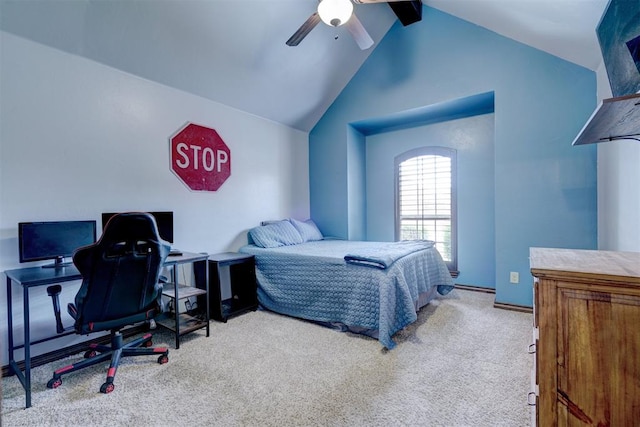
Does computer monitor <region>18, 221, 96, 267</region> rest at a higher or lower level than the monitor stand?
higher

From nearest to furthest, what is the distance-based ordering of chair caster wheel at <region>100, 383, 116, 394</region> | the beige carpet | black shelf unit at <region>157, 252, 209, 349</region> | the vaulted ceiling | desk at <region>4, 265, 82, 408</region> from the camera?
the beige carpet < desk at <region>4, 265, 82, 408</region> < chair caster wheel at <region>100, 383, 116, 394</region> < the vaulted ceiling < black shelf unit at <region>157, 252, 209, 349</region>

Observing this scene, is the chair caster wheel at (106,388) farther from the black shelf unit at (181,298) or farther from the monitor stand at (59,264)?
the monitor stand at (59,264)

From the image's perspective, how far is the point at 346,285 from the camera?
9.34 ft

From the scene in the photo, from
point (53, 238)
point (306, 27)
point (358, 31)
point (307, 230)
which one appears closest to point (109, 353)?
point (53, 238)

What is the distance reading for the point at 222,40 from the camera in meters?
3.10

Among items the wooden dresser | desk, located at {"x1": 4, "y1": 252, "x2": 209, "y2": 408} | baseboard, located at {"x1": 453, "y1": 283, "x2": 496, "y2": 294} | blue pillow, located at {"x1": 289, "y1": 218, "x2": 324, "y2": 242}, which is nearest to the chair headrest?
desk, located at {"x1": 4, "y1": 252, "x2": 209, "y2": 408}

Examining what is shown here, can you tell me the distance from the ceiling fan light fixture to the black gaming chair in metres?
2.06

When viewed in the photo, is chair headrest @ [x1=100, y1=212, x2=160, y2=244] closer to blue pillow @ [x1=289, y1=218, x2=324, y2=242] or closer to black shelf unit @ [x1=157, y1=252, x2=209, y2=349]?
black shelf unit @ [x1=157, y1=252, x2=209, y2=349]

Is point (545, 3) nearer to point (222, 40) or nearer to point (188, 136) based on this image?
point (222, 40)

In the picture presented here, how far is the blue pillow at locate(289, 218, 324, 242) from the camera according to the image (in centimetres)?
433

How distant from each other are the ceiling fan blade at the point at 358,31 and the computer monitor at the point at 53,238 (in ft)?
9.33

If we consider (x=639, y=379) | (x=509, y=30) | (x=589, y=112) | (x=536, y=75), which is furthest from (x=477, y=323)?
(x=509, y=30)

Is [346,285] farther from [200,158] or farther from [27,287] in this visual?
[27,287]

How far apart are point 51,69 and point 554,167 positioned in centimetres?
461
